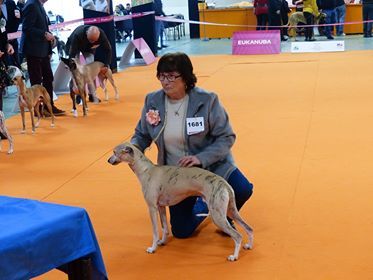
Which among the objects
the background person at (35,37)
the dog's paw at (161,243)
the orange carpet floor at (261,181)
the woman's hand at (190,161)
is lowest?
the orange carpet floor at (261,181)

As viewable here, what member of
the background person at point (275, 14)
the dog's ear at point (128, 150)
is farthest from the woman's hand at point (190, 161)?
the background person at point (275, 14)

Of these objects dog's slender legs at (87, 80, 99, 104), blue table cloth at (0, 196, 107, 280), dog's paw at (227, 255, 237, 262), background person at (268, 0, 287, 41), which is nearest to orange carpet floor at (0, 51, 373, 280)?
dog's paw at (227, 255, 237, 262)

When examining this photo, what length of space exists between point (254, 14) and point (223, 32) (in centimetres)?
146

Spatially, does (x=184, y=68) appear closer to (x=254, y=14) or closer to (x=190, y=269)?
(x=190, y=269)

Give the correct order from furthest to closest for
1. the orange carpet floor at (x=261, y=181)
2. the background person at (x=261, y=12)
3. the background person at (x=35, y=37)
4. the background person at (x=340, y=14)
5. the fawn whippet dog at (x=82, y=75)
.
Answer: the background person at (x=261, y=12) → the background person at (x=340, y=14) → the fawn whippet dog at (x=82, y=75) → the background person at (x=35, y=37) → the orange carpet floor at (x=261, y=181)

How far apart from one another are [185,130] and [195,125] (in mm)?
78

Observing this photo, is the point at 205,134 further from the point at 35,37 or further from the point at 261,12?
the point at 261,12

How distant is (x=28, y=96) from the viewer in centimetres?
714

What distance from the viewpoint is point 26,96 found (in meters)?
7.11

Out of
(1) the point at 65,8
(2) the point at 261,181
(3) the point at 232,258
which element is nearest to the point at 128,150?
(3) the point at 232,258

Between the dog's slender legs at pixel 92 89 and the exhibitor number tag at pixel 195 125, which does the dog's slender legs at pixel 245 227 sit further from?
the dog's slender legs at pixel 92 89

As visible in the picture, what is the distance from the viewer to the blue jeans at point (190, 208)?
3.67 meters

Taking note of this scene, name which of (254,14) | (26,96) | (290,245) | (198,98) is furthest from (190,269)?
(254,14)

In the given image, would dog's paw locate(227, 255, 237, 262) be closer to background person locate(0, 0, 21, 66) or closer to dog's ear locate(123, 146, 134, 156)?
dog's ear locate(123, 146, 134, 156)
